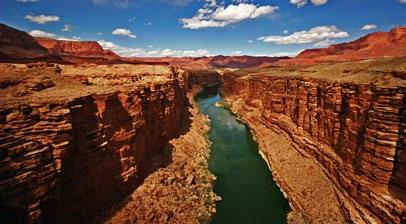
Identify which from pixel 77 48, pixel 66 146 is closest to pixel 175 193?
pixel 66 146

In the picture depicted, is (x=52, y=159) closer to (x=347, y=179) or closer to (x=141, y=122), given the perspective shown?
(x=141, y=122)

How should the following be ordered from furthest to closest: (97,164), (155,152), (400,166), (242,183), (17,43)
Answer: (17,43) < (155,152) < (242,183) < (97,164) < (400,166)

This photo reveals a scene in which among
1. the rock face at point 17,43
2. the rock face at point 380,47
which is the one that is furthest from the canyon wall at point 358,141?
the rock face at point 380,47

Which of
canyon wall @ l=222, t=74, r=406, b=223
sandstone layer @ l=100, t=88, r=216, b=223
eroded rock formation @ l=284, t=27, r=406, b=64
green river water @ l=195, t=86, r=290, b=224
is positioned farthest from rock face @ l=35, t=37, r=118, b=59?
eroded rock formation @ l=284, t=27, r=406, b=64

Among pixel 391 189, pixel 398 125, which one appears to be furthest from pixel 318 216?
pixel 398 125

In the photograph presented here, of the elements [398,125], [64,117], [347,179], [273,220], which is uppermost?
[64,117]

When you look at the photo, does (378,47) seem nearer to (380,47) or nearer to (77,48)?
(380,47)

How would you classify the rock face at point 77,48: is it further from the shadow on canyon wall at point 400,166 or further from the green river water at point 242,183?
the shadow on canyon wall at point 400,166
